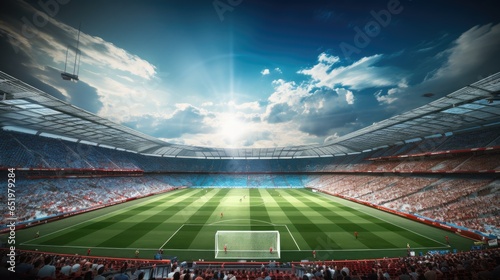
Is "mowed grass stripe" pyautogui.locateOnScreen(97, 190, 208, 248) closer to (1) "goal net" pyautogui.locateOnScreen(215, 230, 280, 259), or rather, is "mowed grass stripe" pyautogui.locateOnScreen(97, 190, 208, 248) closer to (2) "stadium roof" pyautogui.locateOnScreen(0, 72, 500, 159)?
(1) "goal net" pyautogui.locateOnScreen(215, 230, 280, 259)

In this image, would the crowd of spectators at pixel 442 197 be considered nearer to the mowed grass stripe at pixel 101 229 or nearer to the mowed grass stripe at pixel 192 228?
the mowed grass stripe at pixel 192 228

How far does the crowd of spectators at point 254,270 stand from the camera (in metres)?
7.00

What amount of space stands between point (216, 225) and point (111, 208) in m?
18.5

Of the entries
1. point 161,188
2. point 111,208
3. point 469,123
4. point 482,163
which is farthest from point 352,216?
point 161,188

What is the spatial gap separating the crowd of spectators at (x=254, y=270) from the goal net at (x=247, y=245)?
90.3 inches

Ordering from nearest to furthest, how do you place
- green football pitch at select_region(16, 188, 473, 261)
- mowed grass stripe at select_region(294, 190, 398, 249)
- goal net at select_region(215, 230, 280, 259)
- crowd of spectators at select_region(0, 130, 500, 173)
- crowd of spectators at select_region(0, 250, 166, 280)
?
crowd of spectators at select_region(0, 250, 166, 280) → goal net at select_region(215, 230, 280, 259) → green football pitch at select_region(16, 188, 473, 261) → mowed grass stripe at select_region(294, 190, 398, 249) → crowd of spectators at select_region(0, 130, 500, 173)

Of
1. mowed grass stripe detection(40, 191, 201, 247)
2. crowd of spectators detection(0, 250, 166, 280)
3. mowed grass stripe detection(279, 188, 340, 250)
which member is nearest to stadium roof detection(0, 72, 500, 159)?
mowed grass stripe detection(40, 191, 201, 247)

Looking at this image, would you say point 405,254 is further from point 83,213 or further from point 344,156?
point 344,156

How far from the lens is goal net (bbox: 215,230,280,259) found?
Answer: 16.3 m

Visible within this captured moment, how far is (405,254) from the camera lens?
53.5ft

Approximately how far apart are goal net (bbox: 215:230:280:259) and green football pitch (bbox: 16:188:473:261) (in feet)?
1.29

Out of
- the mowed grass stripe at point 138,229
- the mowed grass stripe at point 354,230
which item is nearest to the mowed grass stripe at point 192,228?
the mowed grass stripe at point 138,229

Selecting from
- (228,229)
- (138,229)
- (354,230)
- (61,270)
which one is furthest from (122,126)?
(354,230)

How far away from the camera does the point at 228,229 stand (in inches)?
864
